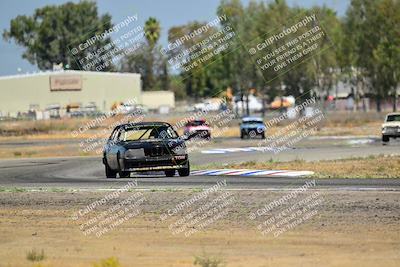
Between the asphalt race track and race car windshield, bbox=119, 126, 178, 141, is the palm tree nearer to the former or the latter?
the asphalt race track

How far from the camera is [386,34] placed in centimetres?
8044

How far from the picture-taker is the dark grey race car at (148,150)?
22.1 meters

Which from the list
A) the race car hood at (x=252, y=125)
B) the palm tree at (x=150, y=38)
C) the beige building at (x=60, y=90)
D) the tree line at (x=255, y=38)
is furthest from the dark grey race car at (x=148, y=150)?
the palm tree at (x=150, y=38)

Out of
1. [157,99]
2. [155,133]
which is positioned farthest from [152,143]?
[157,99]

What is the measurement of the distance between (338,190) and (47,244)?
7804mm

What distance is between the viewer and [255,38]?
9012 centimetres

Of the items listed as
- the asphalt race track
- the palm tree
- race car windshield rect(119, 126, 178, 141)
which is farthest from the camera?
the palm tree

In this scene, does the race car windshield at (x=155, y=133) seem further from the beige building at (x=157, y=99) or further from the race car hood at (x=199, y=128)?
the beige building at (x=157, y=99)

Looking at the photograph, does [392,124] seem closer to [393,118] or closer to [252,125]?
[393,118]

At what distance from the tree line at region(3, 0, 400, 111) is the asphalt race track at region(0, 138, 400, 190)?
146ft

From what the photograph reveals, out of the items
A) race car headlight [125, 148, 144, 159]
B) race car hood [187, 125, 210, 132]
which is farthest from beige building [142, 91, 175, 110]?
race car headlight [125, 148, 144, 159]

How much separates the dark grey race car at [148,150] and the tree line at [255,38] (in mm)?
57940

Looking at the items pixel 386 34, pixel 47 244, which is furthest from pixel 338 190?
pixel 386 34

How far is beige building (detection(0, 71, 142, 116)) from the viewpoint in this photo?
314 feet
